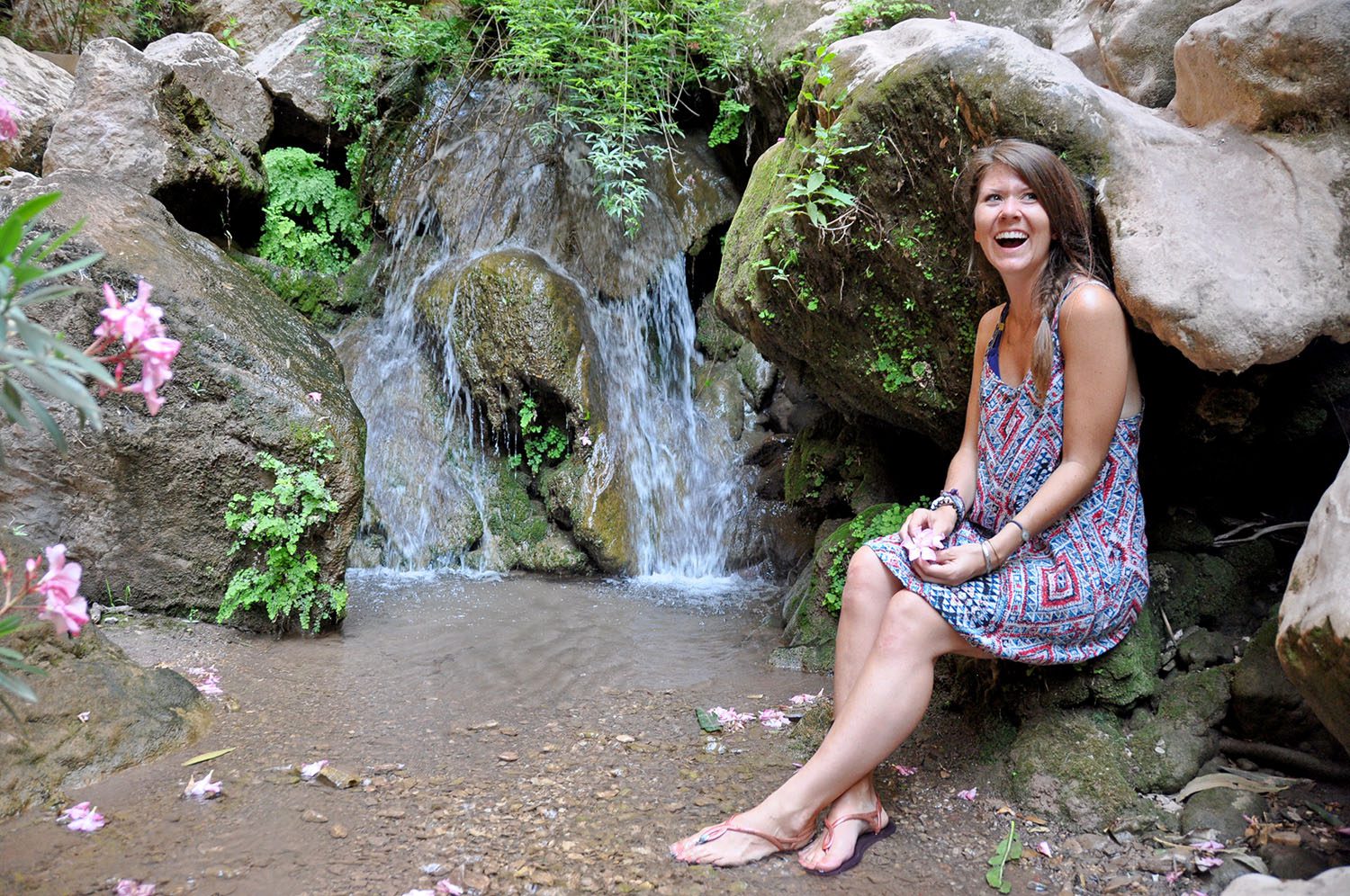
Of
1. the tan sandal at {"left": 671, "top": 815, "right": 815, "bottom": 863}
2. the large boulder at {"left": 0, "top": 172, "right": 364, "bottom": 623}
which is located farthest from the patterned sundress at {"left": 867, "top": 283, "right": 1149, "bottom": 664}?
the large boulder at {"left": 0, "top": 172, "right": 364, "bottom": 623}

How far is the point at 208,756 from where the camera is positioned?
2.95m

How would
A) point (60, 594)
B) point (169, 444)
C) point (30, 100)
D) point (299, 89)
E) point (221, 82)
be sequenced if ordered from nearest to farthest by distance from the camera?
1. point (60, 594)
2. point (169, 444)
3. point (30, 100)
4. point (221, 82)
5. point (299, 89)

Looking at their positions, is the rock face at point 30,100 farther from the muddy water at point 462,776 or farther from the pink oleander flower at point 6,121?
the pink oleander flower at point 6,121

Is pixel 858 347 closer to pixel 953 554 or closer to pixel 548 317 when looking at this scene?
pixel 953 554

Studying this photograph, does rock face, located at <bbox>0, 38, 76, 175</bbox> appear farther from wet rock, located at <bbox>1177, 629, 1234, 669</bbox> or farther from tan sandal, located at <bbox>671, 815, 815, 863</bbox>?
wet rock, located at <bbox>1177, 629, 1234, 669</bbox>

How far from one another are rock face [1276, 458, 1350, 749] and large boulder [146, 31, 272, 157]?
8000 mm

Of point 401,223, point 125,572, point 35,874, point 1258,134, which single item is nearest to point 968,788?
point 1258,134

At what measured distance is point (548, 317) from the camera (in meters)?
6.65

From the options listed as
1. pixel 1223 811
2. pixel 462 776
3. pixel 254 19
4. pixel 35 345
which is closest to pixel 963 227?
pixel 1223 811

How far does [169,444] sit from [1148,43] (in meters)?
4.57

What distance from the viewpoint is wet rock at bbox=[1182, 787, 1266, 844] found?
2457 millimetres

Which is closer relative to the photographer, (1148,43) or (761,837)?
(761,837)

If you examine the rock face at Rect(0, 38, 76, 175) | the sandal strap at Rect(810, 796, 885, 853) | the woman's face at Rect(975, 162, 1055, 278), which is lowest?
the sandal strap at Rect(810, 796, 885, 853)

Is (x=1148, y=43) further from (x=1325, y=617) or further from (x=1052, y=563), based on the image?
(x=1325, y=617)
